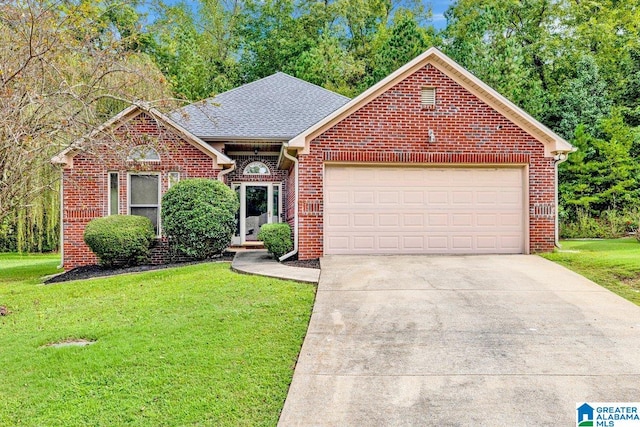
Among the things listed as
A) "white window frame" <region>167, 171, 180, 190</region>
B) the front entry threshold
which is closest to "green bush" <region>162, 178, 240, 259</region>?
"white window frame" <region>167, 171, 180, 190</region>

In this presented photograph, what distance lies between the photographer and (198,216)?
11688mm

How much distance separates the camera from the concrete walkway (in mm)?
8817

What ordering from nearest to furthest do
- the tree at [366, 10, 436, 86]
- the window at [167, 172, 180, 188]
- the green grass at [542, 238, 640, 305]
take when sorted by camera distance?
1. the green grass at [542, 238, 640, 305]
2. the window at [167, 172, 180, 188]
3. the tree at [366, 10, 436, 86]

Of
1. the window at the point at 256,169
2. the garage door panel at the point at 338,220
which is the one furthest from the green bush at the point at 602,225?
the window at the point at 256,169

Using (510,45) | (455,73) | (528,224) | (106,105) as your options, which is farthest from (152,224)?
(510,45)

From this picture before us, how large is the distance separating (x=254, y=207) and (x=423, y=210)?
6109 mm

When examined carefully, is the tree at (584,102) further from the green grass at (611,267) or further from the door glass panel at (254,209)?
the door glass panel at (254,209)

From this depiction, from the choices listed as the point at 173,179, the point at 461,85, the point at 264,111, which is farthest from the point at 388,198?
the point at 264,111

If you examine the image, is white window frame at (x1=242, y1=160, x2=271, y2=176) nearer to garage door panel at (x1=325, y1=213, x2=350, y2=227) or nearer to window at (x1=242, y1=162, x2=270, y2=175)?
window at (x1=242, y1=162, x2=270, y2=175)

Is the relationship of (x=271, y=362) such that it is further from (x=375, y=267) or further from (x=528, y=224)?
(x=528, y=224)

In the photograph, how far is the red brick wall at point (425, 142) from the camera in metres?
11.1

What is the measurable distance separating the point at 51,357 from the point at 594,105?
2382cm

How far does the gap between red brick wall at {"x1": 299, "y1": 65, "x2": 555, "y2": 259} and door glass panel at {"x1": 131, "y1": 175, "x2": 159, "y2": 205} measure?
4820mm

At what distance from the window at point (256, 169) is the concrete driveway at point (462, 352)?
277 inches
